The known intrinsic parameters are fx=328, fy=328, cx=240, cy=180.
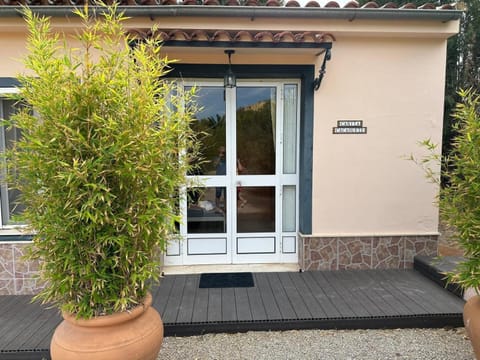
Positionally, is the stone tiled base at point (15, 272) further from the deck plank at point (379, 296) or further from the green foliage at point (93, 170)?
the deck plank at point (379, 296)

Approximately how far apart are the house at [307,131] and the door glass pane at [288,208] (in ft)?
0.05

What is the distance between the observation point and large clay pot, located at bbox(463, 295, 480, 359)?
94.7 inches

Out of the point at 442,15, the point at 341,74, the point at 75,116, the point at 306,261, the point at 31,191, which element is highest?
the point at 442,15

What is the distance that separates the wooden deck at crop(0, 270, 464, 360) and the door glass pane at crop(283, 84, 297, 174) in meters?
1.64

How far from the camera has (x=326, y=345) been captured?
3121 mm

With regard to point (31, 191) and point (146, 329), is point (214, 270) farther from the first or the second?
point (31, 191)

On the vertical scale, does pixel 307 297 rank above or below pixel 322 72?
below

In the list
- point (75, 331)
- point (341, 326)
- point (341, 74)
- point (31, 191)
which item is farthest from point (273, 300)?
point (341, 74)

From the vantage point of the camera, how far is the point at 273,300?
3756mm

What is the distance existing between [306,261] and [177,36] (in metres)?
3.36

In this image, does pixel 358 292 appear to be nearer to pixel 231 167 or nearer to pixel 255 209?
pixel 255 209

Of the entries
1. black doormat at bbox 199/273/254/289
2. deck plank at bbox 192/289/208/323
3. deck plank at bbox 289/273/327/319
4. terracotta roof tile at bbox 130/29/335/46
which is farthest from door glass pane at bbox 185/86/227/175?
deck plank at bbox 289/273/327/319

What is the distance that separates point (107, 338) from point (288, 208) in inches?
128

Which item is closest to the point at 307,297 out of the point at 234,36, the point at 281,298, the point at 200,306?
the point at 281,298
